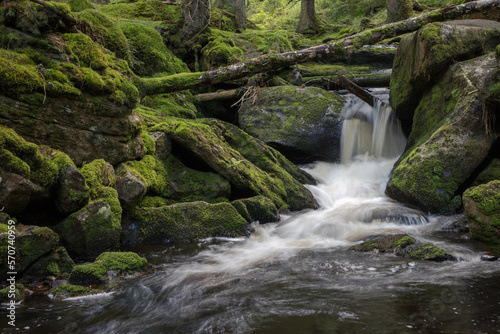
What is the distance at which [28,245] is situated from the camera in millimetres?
4309

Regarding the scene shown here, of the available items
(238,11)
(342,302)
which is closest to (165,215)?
(342,302)

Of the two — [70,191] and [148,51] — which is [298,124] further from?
[70,191]

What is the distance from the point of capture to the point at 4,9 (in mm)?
5891

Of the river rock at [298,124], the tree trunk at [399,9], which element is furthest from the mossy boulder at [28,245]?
the tree trunk at [399,9]

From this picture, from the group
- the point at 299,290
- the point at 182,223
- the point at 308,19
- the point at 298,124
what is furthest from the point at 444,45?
the point at 308,19

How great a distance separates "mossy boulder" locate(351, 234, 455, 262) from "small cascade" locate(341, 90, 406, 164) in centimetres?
593

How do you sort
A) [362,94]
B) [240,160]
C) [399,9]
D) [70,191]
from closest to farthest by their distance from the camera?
1. [70,191]
2. [240,160]
3. [362,94]
4. [399,9]

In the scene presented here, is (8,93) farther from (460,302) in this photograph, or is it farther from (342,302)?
(460,302)

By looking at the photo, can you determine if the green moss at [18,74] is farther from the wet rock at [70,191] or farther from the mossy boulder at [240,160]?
the mossy boulder at [240,160]

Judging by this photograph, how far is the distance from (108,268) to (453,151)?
7231 mm

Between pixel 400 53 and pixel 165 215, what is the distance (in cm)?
840

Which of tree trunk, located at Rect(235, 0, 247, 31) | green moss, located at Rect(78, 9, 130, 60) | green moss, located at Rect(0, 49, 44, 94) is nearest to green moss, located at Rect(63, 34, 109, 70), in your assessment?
green moss, located at Rect(0, 49, 44, 94)

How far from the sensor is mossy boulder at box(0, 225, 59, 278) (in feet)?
13.4

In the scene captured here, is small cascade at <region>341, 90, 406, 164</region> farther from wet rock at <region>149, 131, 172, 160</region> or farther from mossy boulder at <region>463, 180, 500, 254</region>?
mossy boulder at <region>463, 180, 500, 254</region>
